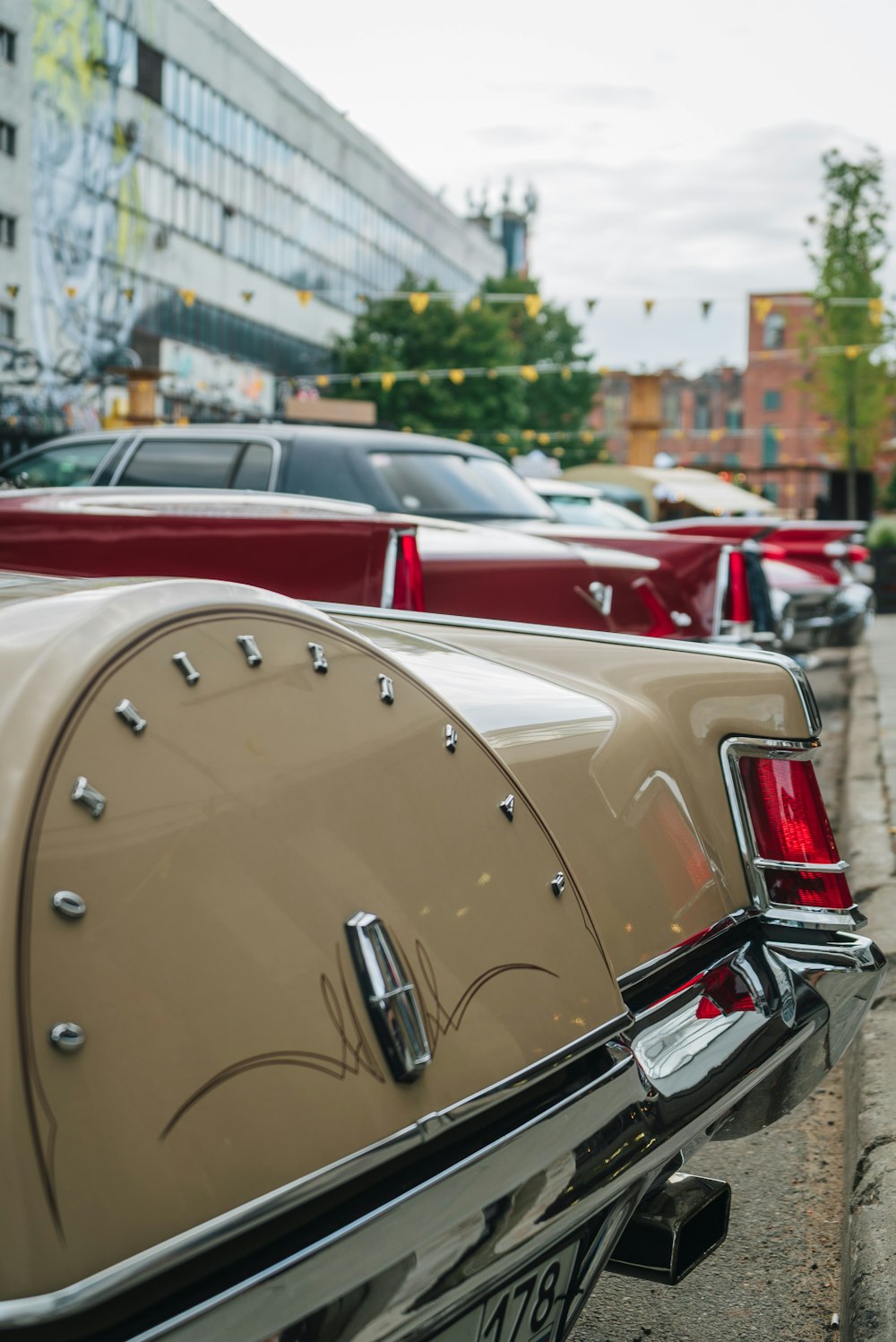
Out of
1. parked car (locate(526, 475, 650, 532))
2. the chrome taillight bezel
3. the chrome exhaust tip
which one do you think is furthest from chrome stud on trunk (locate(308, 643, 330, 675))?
parked car (locate(526, 475, 650, 532))

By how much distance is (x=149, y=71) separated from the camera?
35656 mm

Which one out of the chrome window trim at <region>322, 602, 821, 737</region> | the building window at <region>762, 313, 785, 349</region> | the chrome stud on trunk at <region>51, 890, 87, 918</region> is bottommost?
the chrome stud on trunk at <region>51, 890, 87, 918</region>

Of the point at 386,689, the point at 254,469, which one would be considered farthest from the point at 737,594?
the point at 386,689

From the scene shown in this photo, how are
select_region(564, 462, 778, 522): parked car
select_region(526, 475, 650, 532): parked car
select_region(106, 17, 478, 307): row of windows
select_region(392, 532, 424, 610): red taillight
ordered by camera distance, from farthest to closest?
select_region(564, 462, 778, 522): parked car, select_region(106, 17, 478, 307): row of windows, select_region(526, 475, 650, 532): parked car, select_region(392, 532, 424, 610): red taillight

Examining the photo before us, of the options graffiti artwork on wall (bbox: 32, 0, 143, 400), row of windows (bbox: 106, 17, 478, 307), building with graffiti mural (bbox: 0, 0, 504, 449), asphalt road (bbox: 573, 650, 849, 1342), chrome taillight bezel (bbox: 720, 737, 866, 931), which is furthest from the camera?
row of windows (bbox: 106, 17, 478, 307)

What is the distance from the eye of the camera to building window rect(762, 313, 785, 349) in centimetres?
9419

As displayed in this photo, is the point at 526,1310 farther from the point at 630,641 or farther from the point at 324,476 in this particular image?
the point at 324,476

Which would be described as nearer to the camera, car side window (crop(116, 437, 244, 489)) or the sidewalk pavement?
the sidewalk pavement

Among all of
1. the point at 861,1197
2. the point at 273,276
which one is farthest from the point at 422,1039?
the point at 273,276

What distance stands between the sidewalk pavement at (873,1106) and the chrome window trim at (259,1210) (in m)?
1.15

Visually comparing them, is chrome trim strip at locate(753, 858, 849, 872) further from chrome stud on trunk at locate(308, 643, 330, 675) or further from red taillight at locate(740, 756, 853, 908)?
chrome stud on trunk at locate(308, 643, 330, 675)

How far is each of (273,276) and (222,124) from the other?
505cm

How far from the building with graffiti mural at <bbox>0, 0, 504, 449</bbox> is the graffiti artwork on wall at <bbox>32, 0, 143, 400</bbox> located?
42 millimetres

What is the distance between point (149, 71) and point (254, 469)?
104 feet
